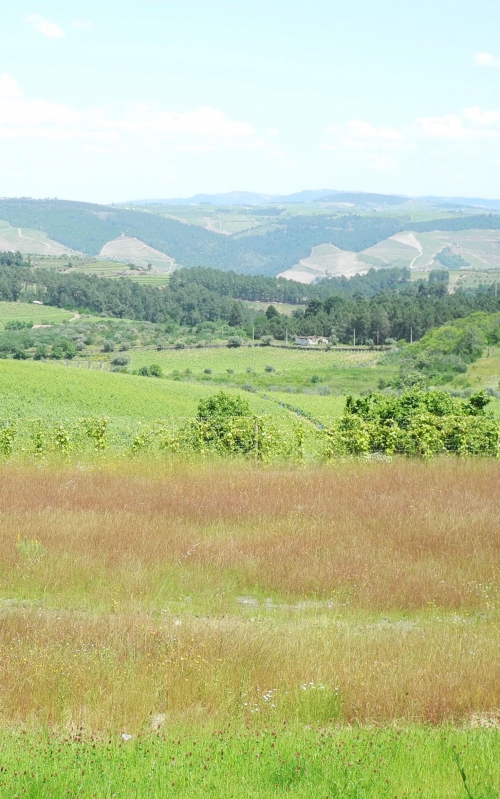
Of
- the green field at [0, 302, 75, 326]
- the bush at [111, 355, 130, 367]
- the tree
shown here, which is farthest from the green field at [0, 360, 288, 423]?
the tree

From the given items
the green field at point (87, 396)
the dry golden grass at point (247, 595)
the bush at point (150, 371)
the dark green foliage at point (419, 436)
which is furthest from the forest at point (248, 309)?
the dry golden grass at point (247, 595)

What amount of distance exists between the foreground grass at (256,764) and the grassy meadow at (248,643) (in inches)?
0.6

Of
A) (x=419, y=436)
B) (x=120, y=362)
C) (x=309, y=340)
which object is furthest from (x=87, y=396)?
(x=309, y=340)

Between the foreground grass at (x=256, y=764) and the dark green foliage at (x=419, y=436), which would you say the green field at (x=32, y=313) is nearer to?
the dark green foliage at (x=419, y=436)

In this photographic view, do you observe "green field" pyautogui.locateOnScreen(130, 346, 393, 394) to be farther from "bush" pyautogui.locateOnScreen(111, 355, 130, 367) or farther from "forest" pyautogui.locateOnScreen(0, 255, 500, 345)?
"forest" pyautogui.locateOnScreen(0, 255, 500, 345)

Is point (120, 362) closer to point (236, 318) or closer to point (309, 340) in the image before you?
point (309, 340)

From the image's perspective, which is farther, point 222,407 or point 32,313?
point 32,313

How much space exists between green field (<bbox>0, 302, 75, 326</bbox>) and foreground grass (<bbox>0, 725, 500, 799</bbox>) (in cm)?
14232

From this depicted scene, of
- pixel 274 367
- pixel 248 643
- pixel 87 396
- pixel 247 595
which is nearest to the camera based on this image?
pixel 248 643

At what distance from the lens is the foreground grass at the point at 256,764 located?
4840 mm

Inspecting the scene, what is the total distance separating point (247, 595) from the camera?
32.4 ft

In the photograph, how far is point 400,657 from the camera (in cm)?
713

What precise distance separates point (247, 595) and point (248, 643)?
253cm

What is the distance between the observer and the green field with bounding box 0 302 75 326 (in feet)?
489
